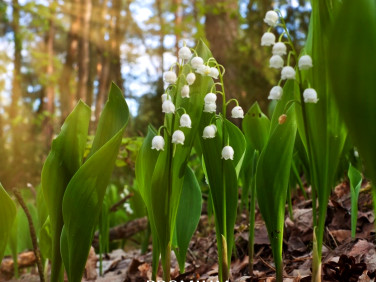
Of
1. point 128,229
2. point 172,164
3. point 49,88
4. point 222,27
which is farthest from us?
point 49,88

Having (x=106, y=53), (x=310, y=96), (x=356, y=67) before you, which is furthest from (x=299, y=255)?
(x=106, y=53)

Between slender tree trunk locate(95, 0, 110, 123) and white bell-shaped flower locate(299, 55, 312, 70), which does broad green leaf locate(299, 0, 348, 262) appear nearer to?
white bell-shaped flower locate(299, 55, 312, 70)

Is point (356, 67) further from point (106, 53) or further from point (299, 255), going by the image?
point (106, 53)

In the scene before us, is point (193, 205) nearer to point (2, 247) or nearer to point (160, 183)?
point (160, 183)

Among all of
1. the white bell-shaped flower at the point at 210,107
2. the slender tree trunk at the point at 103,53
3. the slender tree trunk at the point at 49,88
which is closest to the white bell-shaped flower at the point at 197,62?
the white bell-shaped flower at the point at 210,107

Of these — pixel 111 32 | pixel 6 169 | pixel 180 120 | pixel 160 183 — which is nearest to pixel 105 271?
pixel 160 183

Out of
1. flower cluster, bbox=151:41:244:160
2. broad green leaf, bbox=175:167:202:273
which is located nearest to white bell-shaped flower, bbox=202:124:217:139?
flower cluster, bbox=151:41:244:160

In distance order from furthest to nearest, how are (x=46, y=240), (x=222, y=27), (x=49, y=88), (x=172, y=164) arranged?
(x=49, y=88) < (x=222, y=27) < (x=46, y=240) < (x=172, y=164)
